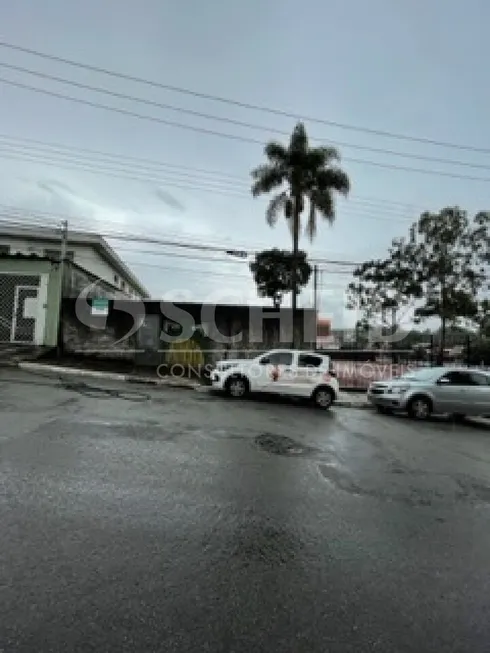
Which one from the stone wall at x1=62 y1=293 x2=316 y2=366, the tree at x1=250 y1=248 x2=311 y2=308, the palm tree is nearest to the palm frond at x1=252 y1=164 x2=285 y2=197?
the palm tree

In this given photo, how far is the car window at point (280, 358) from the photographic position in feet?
53.8

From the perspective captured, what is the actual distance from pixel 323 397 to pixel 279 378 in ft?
5.00

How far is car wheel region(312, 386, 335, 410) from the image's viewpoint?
1614 cm

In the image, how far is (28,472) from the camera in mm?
5801

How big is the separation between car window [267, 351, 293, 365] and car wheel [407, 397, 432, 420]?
157 inches

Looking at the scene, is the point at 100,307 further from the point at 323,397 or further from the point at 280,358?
the point at 323,397

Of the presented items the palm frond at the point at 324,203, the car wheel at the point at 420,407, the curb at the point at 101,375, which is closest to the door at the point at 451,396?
the car wheel at the point at 420,407

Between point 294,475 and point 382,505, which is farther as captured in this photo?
point 294,475

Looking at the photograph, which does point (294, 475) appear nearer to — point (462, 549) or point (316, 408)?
point (462, 549)

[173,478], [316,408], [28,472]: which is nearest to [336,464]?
[173,478]

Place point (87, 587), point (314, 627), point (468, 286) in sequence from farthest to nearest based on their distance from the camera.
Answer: point (468, 286) → point (87, 587) → point (314, 627)

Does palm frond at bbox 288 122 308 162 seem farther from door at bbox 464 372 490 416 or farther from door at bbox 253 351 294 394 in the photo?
door at bbox 464 372 490 416

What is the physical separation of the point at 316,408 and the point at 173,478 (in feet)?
33.0

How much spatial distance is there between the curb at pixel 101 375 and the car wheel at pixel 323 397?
13.4 feet
